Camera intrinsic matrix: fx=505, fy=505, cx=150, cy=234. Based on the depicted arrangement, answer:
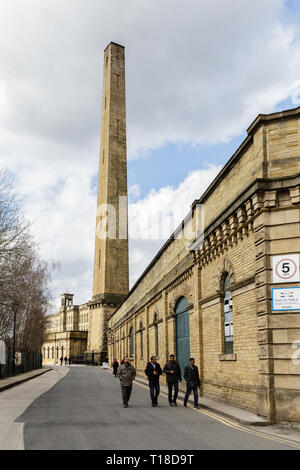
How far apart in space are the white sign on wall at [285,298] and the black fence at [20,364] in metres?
22.8

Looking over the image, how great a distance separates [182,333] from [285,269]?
1053 centimetres

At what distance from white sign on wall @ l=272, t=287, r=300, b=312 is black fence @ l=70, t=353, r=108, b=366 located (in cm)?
5836

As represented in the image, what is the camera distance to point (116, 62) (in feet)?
228

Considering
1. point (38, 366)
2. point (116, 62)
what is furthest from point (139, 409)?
point (116, 62)

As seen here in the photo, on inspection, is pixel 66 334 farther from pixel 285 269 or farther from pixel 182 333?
pixel 285 269

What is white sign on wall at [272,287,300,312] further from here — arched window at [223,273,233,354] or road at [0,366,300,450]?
arched window at [223,273,233,354]

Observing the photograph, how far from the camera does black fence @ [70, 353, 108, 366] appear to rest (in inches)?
2682

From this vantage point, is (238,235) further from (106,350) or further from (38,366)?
(106,350)

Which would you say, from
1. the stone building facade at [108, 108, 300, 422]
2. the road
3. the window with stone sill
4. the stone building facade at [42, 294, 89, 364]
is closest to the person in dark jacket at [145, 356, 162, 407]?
the road

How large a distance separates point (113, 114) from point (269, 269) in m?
58.8

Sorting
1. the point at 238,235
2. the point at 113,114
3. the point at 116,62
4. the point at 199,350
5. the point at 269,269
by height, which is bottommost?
the point at 199,350

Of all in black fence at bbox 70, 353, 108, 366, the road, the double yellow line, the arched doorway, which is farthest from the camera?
black fence at bbox 70, 353, 108, 366

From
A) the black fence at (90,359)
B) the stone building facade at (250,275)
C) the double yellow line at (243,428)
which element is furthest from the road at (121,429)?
the black fence at (90,359)

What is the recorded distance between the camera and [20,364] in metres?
38.7
